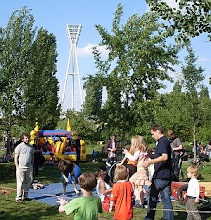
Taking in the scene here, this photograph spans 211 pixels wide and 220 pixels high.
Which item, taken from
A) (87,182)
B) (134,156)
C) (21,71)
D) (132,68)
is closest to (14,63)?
(21,71)

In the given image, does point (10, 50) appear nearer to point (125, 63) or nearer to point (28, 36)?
point (28, 36)

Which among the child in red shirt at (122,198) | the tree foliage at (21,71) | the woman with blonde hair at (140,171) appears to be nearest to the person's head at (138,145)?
the woman with blonde hair at (140,171)

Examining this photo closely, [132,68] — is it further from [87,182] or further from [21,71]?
[87,182]

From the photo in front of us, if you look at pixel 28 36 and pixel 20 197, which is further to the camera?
pixel 28 36

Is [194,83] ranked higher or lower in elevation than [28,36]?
lower

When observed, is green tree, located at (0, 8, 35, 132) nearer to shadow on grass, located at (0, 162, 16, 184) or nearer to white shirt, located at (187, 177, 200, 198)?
shadow on grass, located at (0, 162, 16, 184)

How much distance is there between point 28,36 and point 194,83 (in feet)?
35.1

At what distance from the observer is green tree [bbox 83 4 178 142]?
1931 centimetres

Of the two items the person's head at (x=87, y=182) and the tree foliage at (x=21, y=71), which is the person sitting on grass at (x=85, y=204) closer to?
the person's head at (x=87, y=182)

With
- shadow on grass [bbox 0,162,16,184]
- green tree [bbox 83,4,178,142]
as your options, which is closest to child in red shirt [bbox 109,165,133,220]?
shadow on grass [bbox 0,162,16,184]

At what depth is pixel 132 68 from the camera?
19562mm

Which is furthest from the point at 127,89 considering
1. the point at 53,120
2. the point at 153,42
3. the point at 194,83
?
the point at 53,120

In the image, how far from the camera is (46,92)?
2870 cm

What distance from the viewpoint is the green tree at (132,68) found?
19.3 m
